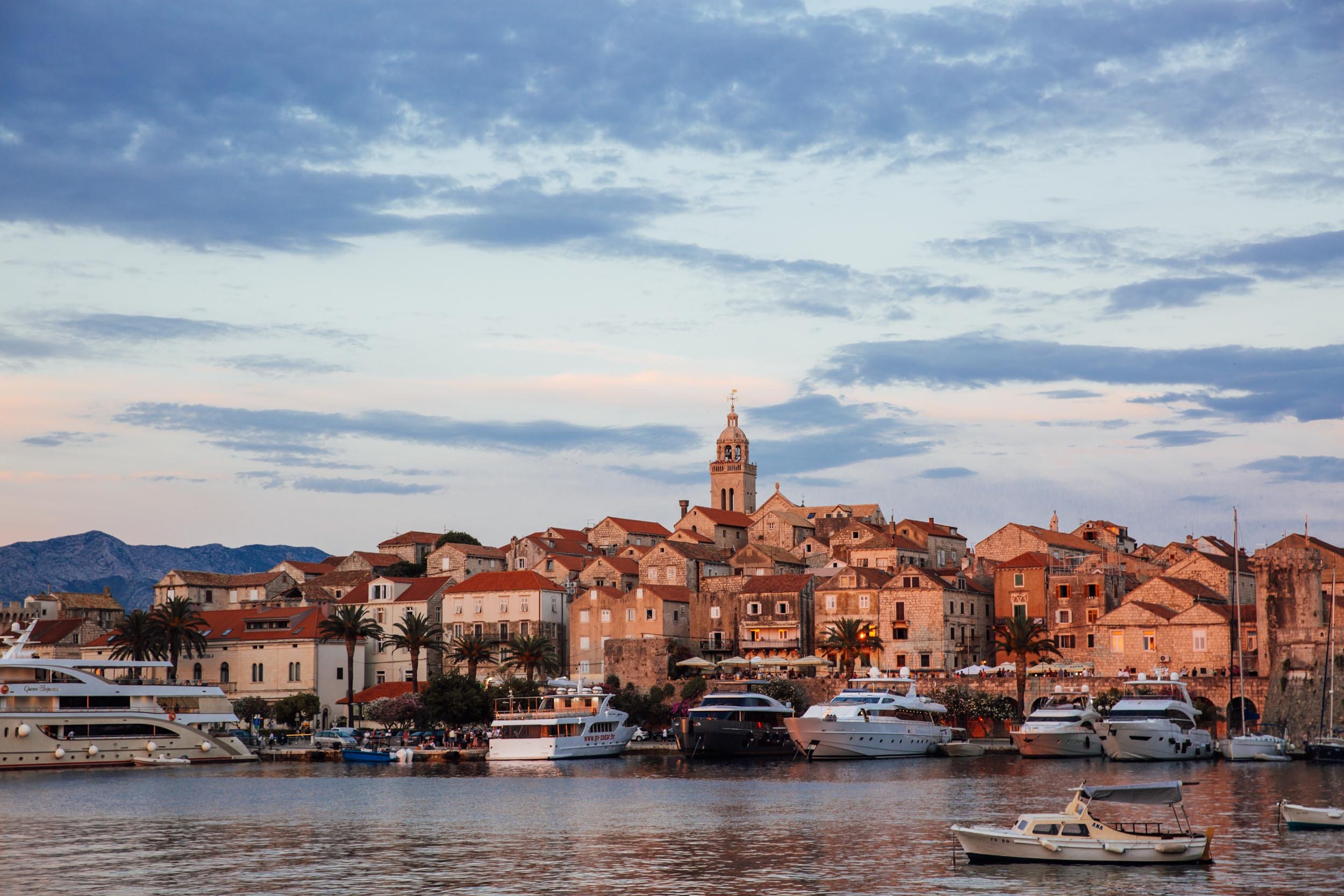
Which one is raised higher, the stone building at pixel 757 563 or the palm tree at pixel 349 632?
the stone building at pixel 757 563

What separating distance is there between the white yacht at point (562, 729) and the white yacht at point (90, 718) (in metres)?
16.5

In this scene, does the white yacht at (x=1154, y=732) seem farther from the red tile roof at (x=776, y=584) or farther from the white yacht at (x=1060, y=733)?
the red tile roof at (x=776, y=584)

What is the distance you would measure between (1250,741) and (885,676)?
25766 millimetres

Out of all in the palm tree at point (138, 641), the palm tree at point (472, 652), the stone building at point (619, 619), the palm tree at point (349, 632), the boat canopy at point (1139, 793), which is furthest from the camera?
the stone building at point (619, 619)

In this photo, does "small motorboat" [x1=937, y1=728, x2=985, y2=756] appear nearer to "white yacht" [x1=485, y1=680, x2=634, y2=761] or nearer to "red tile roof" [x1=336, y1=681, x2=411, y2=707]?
"white yacht" [x1=485, y1=680, x2=634, y2=761]

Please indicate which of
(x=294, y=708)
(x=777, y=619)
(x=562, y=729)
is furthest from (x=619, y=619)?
(x=562, y=729)

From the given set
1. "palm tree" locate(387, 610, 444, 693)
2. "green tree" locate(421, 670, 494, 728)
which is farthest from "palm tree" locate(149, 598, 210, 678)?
"green tree" locate(421, 670, 494, 728)

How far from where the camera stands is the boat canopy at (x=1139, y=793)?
45312 millimetres

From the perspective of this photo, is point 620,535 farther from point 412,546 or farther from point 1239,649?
point 1239,649

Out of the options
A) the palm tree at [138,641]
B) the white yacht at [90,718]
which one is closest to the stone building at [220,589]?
the palm tree at [138,641]

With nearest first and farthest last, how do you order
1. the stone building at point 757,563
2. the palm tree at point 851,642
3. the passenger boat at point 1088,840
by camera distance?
the passenger boat at point 1088,840 < the palm tree at point 851,642 < the stone building at point 757,563

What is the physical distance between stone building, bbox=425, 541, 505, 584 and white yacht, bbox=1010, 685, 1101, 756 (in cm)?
6213

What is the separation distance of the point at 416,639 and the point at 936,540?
52508 mm

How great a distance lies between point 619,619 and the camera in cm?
12512
